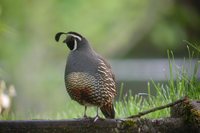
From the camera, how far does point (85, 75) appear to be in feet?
18.5

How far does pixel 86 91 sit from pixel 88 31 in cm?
663

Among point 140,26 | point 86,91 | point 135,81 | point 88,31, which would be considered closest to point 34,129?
point 86,91

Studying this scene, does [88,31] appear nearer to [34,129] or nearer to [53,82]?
[53,82]

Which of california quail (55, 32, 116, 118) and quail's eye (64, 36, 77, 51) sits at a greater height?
quail's eye (64, 36, 77, 51)

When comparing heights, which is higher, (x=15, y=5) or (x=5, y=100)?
(x=15, y=5)

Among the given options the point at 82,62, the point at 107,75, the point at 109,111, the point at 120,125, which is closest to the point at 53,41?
Result: the point at 109,111

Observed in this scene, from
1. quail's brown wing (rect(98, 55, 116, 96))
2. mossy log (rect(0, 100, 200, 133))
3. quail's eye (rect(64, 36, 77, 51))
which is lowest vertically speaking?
mossy log (rect(0, 100, 200, 133))

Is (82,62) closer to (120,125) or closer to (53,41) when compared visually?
(120,125)

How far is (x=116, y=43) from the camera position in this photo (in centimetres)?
1345

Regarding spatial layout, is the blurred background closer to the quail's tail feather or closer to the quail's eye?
the quail's tail feather

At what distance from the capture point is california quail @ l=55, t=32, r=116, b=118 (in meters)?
5.62

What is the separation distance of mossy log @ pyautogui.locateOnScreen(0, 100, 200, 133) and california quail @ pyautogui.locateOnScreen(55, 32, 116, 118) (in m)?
0.45

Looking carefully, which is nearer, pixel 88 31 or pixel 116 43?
pixel 88 31

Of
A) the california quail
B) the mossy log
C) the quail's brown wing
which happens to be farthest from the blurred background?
the mossy log
